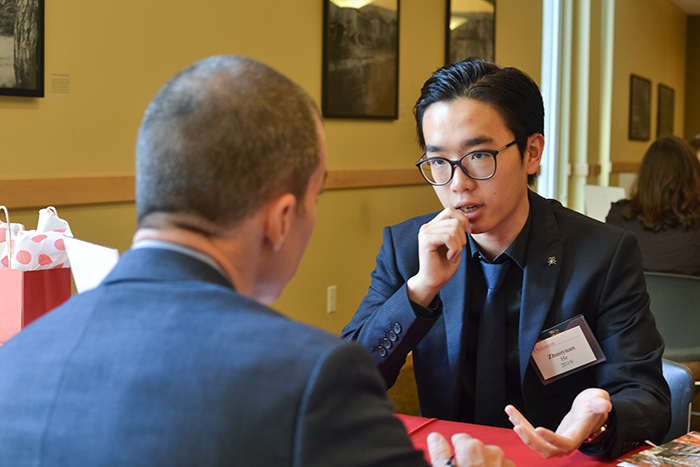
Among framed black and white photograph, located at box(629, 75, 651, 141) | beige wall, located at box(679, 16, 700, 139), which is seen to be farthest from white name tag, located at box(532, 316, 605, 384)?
beige wall, located at box(679, 16, 700, 139)

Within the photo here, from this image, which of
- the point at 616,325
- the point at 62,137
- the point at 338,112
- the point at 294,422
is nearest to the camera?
the point at 294,422

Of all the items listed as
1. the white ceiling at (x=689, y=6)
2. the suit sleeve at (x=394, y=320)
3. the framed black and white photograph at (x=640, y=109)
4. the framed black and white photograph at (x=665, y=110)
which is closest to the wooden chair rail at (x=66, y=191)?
the suit sleeve at (x=394, y=320)

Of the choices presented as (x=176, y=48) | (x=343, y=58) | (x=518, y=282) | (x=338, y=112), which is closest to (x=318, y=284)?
(x=338, y=112)

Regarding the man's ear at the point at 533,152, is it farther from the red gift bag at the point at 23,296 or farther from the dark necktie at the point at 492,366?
the red gift bag at the point at 23,296

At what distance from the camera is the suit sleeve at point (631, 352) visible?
1377 mm

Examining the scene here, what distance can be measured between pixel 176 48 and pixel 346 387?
8.24 feet

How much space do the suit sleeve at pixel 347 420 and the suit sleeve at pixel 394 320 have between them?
87 centimetres

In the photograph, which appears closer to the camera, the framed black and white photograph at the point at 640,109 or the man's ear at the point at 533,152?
the man's ear at the point at 533,152

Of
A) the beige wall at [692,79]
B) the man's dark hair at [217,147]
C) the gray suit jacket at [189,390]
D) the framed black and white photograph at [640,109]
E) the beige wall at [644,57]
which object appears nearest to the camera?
the gray suit jacket at [189,390]

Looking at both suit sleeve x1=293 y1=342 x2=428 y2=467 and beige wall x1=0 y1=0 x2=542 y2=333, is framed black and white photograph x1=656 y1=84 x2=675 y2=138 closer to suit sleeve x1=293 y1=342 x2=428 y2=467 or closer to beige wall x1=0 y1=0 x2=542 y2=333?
beige wall x1=0 y1=0 x2=542 y2=333

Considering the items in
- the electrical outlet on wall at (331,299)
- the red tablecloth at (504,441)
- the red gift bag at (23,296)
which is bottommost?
the electrical outlet on wall at (331,299)

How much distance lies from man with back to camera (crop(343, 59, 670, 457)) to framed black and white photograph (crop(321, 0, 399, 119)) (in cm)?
200

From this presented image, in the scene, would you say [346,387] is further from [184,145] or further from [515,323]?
[515,323]

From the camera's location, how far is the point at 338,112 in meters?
3.77
